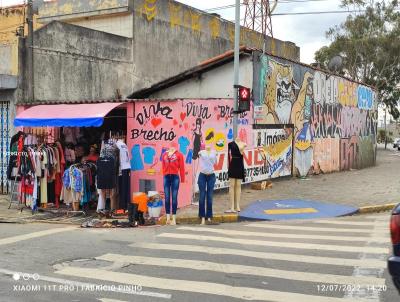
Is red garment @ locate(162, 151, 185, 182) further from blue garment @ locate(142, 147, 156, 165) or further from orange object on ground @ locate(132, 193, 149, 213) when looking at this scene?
blue garment @ locate(142, 147, 156, 165)

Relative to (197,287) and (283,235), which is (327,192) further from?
(197,287)

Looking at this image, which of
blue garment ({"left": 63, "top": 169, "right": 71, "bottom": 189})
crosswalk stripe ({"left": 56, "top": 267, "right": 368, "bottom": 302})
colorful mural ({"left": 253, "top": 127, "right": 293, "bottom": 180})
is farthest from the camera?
colorful mural ({"left": 253, "top": 127, "right": 293, "bottom": 180})

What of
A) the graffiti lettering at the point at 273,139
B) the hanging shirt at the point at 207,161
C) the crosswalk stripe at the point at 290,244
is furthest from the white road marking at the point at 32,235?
the graffiti lettering at the point at 273,139

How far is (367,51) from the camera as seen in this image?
156 ft

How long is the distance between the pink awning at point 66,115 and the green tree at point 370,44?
3621 cm

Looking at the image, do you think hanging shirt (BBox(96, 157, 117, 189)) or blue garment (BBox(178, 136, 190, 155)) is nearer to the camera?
hanging shirt (BBox(96, 157, 117, 189))

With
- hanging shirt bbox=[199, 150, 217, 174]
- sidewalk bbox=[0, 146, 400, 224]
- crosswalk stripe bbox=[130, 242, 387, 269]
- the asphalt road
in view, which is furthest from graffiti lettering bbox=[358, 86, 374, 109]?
crosswalk stripe bbox=[130, 242, 387, 269]

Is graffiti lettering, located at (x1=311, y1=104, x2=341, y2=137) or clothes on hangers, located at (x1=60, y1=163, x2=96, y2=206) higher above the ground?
graffiti lettering, located at (x1=311, y1=104, x2=341, y2=137)

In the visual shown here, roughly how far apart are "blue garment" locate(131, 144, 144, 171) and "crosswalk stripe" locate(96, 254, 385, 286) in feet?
17.3

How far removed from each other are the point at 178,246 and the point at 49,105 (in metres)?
7.46

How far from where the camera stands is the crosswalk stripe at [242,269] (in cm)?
667

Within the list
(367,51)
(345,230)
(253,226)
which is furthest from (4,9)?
(367,51)

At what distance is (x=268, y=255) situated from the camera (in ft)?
26.8

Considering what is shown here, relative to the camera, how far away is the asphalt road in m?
6.14
